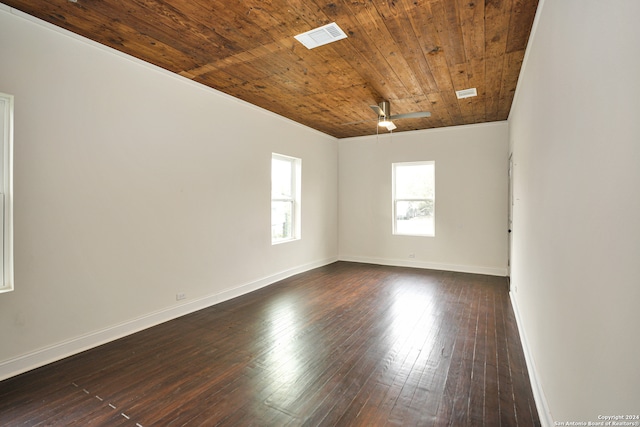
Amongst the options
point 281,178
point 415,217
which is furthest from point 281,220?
point 415,217

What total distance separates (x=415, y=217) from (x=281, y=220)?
295 centimetres

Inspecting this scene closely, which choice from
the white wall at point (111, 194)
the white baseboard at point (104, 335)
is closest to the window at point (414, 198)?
the white wall at point (111, 194)

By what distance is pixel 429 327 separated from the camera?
11.5 ft

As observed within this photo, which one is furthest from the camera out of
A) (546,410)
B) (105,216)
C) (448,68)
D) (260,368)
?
(448,68)

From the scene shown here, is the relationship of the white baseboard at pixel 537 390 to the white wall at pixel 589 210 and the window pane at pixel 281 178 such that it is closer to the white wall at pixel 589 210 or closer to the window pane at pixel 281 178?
the white wall at pixel 589 210

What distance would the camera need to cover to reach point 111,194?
10.3 feet

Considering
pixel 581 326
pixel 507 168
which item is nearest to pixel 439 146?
pixel 507 168

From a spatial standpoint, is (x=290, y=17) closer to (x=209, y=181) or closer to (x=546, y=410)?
(x=209, y=181)

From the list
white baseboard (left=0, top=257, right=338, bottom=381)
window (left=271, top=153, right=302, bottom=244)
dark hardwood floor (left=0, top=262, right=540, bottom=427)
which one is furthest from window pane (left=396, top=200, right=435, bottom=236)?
white baseboard (left=0, top=257, right=338, bottom=381)

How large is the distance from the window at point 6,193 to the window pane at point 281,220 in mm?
3374

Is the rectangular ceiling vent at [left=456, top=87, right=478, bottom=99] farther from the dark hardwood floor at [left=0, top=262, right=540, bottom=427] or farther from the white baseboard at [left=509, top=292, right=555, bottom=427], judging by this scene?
the white baseboard at [left=509, top=292, right=555, bottom=427]

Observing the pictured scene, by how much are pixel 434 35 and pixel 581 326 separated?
2651 millimetres

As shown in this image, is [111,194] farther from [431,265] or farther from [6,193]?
[431,265]

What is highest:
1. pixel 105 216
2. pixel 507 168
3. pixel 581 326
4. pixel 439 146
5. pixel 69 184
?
pixel 439 146
